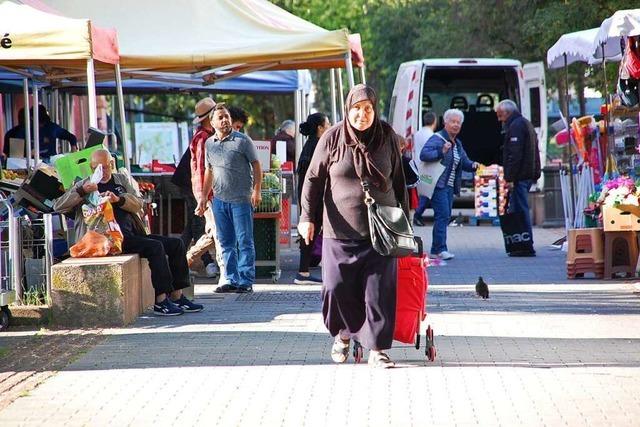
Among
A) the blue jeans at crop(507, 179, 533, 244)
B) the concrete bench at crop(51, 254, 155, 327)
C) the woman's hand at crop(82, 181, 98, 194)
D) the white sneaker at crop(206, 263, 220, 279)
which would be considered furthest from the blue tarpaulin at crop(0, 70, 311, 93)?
the concrete bench at crop(51, 254, 155, 327)

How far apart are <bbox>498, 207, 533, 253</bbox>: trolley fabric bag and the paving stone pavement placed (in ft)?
17.4

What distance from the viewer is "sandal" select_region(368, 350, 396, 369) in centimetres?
942

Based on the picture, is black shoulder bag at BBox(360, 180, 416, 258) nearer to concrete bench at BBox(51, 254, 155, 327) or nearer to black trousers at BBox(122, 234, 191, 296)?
concrete bench at BBox(51, 254, 155, 327)

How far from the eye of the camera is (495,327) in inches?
463

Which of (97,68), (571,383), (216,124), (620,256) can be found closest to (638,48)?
(620,256)

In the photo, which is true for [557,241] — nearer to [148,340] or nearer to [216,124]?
[216,124]

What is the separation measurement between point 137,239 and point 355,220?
12.0 feet

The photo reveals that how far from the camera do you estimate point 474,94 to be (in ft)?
100

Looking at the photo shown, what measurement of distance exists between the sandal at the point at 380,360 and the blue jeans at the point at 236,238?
16.9 ft

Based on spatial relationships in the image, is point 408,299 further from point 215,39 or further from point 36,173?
point 215,39

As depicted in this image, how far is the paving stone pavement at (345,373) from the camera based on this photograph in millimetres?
7820

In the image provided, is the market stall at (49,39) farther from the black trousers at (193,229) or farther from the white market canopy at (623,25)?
the white market canopy at (623,25)

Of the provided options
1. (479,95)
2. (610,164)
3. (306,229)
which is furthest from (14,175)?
(479,95)

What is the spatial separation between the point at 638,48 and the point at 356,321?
21.9ft
